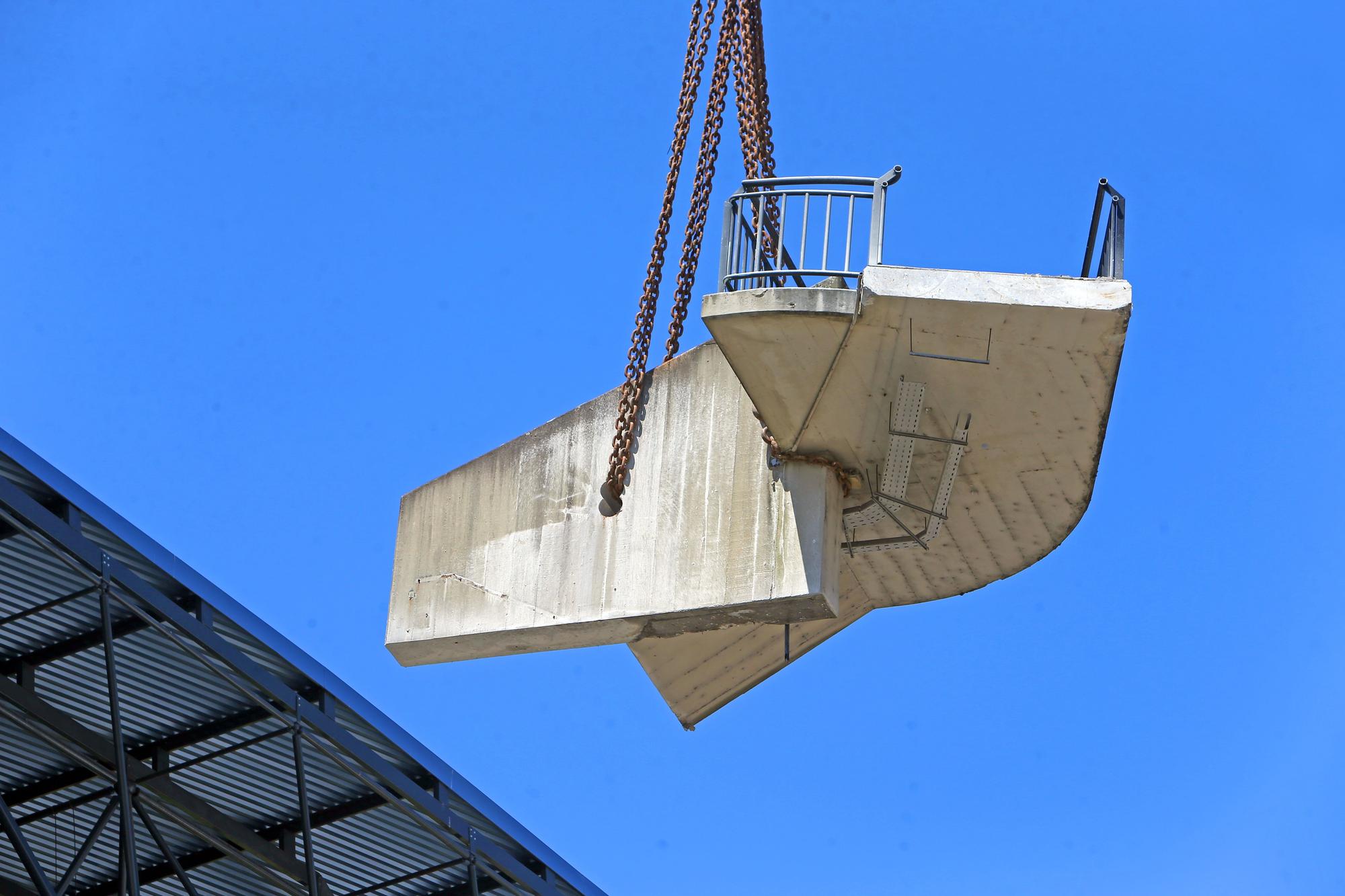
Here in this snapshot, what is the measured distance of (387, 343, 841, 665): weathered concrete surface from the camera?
51.4ft

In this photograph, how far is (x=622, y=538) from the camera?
54.2 feet

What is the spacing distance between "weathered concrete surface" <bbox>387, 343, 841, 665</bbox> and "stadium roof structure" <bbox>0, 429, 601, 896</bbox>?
1.50 metres

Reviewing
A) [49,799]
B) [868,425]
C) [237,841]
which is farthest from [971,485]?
[49,799]

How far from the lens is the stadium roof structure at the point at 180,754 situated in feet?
46.3

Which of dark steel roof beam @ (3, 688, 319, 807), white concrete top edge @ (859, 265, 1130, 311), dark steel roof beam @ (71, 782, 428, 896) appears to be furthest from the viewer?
dark steel roof beam @ (71, 782, 428, 896)

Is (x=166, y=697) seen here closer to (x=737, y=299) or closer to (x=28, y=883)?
(x=28, y=883)

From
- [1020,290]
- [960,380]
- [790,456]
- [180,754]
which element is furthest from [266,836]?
[1020,290]

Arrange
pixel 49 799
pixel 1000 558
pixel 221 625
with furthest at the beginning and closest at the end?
pixel 1000 558, pixel 49 799, pixel 221 625

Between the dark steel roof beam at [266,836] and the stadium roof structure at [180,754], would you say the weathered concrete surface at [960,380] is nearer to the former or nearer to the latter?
the stadium roof structure at [180,754]

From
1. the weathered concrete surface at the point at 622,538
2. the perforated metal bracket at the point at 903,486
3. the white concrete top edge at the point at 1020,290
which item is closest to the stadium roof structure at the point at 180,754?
the weathered concrete surface at the point at 622,538

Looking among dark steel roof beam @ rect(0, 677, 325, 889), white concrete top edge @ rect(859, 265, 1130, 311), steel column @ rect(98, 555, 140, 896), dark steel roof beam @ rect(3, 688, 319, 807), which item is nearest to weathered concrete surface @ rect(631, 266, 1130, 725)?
white concrete top edge @ rect(859, 265, 1130, 311)

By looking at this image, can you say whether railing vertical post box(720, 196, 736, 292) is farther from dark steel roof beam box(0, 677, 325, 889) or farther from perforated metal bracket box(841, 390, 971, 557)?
dark steel roof beam box(0, 677, 325, 889)

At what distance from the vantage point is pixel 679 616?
16.0m

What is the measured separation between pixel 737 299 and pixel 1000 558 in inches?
170
